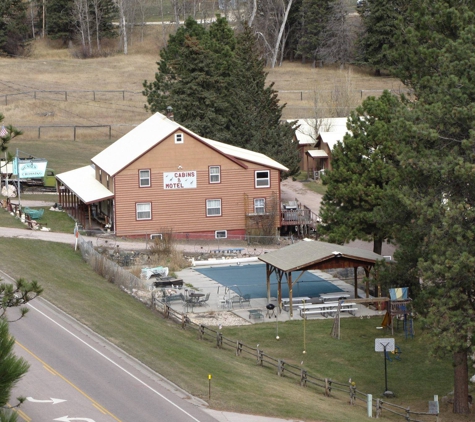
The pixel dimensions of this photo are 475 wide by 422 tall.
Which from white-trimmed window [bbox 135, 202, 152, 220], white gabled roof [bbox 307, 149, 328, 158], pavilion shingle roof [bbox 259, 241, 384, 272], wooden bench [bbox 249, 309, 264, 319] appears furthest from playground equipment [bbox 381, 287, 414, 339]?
white gabled roof [bbox 307, 149, 328, 158]

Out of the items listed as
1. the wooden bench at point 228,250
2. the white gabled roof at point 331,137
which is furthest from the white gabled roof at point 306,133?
the wooden bench at point 228,250

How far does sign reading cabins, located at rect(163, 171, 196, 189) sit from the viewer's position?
58.2 m

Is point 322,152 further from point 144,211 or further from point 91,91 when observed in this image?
point 91,91

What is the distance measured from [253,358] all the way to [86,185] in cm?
2832

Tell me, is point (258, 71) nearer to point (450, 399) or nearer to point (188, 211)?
point (188, 211)

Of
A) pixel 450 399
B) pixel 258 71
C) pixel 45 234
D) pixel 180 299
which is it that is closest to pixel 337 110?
pixel 258 71

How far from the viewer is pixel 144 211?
58.1m

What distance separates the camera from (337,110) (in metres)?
96.4

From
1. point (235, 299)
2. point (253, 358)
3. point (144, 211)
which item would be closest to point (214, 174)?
point (144, 211)

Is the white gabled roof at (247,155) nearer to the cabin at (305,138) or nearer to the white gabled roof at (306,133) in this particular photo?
the cabin at (305,138)

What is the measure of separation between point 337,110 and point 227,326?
58.7 m

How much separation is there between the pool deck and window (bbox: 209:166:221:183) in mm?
10612

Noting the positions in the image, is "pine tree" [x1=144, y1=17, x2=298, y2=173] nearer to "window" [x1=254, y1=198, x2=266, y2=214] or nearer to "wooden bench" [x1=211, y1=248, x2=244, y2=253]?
"window" [x1=254, y1=198, x2=266, y2=214]

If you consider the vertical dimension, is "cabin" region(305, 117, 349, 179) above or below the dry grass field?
below
